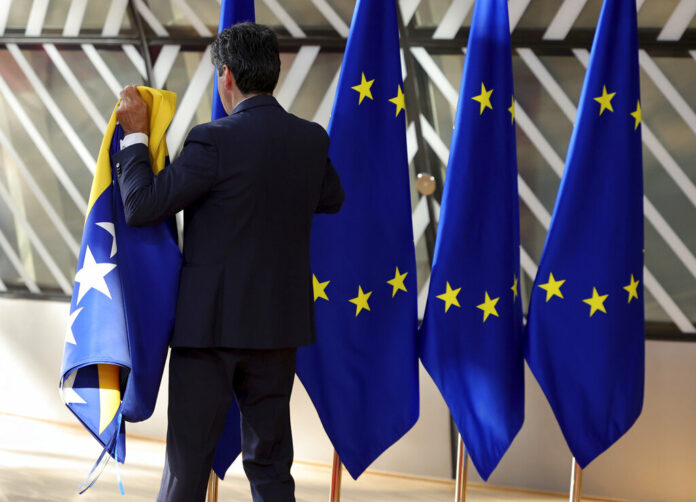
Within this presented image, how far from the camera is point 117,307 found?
2.13 m

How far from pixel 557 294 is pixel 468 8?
166cm

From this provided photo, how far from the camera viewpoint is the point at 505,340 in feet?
8.46

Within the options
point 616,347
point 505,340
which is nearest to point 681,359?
point 616,347

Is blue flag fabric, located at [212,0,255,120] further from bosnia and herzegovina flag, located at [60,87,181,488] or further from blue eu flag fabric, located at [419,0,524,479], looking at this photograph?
blue eu flag fabric, located at [419,0,524,479]

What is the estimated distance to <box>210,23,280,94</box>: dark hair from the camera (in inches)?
79.0

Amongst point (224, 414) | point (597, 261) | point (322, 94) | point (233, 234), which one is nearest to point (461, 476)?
point (597, 261)

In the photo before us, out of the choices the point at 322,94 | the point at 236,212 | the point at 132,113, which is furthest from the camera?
the point at 322,94

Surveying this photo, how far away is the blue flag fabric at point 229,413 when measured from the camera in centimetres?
246

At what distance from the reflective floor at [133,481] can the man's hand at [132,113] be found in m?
1.91

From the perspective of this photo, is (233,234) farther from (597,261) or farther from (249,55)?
(597,261)

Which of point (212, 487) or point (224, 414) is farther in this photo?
point (212, 487)

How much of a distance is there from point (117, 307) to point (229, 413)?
1.95 feet

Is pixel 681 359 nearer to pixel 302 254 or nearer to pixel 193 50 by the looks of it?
pixel 302 254

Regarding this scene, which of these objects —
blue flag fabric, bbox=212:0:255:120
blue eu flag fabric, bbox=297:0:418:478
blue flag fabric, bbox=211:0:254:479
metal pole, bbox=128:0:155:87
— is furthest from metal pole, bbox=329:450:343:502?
metal pole, bbox=128:0:155:87
